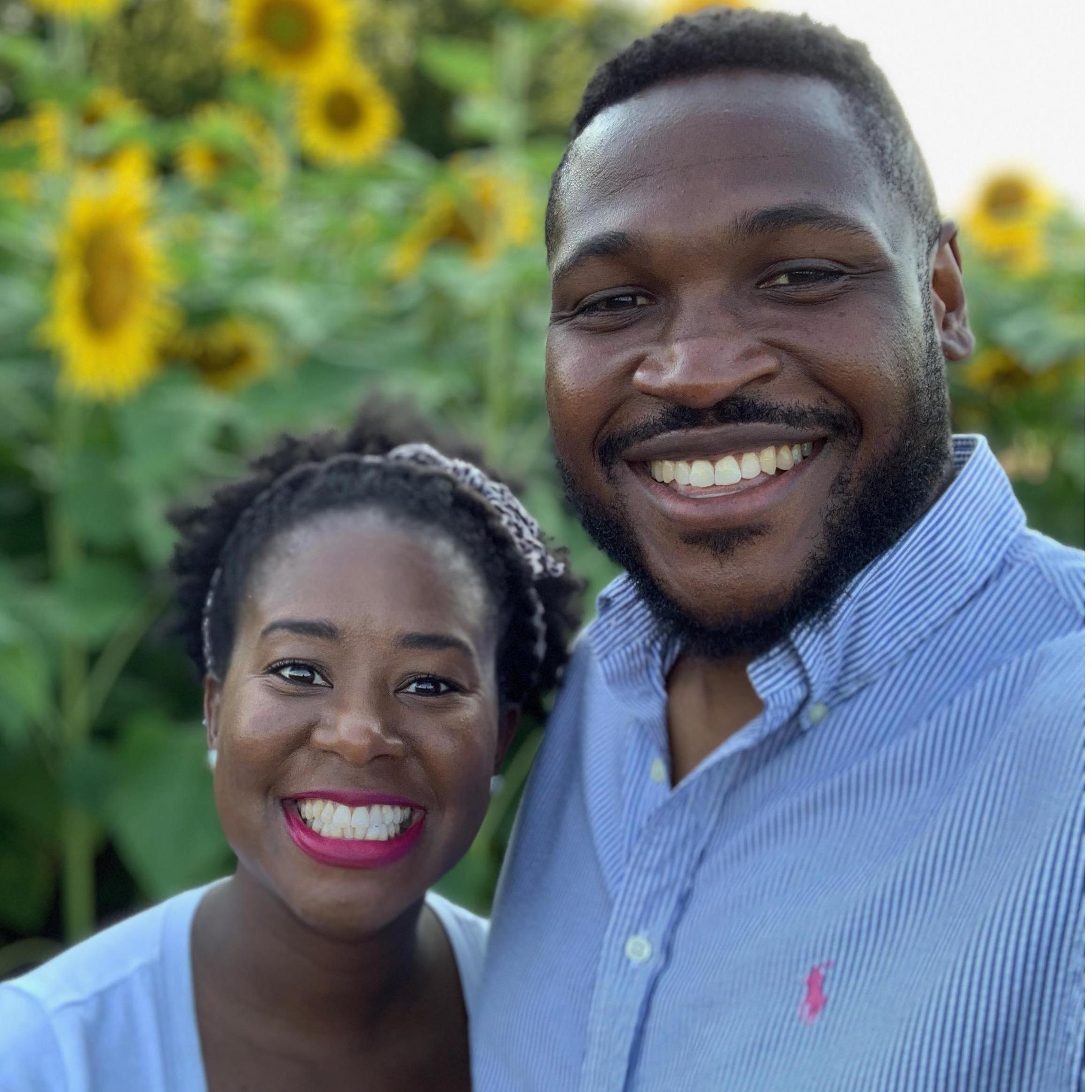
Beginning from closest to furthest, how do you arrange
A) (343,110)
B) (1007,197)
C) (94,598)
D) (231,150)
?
(94,598) → (231,150) → (343,110) → (1007,197)

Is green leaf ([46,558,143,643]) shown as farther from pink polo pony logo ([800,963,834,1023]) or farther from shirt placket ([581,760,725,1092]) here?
pink polo pony logo ([800,963,834,1023])

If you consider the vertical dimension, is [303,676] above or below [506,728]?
above

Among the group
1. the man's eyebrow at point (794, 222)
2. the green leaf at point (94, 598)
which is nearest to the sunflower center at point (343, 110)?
the green leaf at point (94, 598)

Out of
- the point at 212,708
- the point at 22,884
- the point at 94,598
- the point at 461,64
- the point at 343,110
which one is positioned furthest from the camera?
the point at 343,110

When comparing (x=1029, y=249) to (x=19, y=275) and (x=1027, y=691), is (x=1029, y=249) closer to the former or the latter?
(x=19, y=275)

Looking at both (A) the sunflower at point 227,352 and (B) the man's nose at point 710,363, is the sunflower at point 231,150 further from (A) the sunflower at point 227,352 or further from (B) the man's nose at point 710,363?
(B) the man's nose at point 710,363

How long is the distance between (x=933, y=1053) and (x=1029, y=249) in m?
5.34

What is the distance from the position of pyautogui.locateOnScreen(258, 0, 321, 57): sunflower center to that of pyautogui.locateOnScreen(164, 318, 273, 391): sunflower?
40.6 inches

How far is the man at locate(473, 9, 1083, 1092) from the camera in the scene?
1.60 meters

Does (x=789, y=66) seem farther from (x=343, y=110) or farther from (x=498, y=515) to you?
(x=343, y=110)

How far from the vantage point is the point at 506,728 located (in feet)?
8.07

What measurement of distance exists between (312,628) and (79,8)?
10.5 feet

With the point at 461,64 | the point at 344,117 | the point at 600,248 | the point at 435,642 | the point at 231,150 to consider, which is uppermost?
the point at 461,64

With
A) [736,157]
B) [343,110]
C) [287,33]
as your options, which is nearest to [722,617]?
[736,157]
